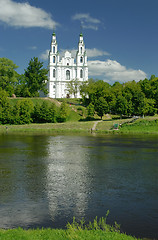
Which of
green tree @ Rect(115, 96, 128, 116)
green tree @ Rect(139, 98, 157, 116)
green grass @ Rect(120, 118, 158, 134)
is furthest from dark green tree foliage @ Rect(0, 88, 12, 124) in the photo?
green tree @ Rect(139, 98, 157, 116)

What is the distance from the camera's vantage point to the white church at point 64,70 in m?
135

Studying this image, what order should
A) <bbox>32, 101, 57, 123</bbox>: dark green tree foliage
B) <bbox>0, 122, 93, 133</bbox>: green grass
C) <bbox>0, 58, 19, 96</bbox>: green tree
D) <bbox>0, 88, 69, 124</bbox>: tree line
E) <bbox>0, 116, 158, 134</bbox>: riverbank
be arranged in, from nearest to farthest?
<bbox>0, 116, 158, 134</bbox>: riverbank
<bbox>0, 122, 93, 133</bbox>: green grass
<bbox>0, 88, 69, 124</bbox>: tree line
<bbox>32, 101, 57, 123</bbox>: dark green tree foliage
<bbox>0, 58, 19, 96</bbox>: green tree

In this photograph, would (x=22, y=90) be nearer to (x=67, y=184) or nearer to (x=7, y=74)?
(x=7, y=74)

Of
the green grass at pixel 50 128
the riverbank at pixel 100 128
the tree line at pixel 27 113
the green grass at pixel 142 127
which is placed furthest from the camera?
the tree line at pixel 27 113

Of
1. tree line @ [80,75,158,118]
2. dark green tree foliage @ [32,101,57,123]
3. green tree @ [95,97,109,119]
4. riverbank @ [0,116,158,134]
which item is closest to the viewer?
riverbank @ [0,116,158,134]

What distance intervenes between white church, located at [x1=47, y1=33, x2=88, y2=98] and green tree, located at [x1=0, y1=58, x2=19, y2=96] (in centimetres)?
3211

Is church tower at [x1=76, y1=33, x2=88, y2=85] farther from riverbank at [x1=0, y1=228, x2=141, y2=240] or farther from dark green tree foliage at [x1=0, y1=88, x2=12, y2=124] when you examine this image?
riverbank at [x1=0, y1=228, x2=141, y2=240]

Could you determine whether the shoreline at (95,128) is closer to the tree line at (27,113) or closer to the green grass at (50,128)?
the green grass at (50,128)

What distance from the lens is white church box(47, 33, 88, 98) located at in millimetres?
134625

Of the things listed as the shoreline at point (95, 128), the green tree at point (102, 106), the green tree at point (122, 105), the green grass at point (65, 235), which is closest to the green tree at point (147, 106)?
the green tree at point (122, 105)

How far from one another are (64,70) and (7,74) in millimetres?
39599

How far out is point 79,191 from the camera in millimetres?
15961

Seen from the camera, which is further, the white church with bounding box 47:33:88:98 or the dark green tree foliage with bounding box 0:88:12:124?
the white church with bounding box 47:33:88:98

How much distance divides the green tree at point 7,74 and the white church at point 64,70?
32114mm
